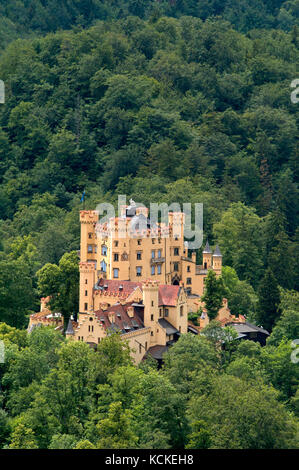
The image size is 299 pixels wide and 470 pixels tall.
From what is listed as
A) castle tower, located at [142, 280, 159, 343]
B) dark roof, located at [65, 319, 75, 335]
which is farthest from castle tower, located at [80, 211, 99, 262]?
dark roof, located at [65, 319, 75, 335]

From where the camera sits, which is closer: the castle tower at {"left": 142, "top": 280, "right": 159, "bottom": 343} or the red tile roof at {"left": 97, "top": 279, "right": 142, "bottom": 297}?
the castle tower at {"left": 142, "top": 280, "right": 159, "bottom": 343}

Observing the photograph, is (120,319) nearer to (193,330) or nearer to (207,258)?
(193,330)

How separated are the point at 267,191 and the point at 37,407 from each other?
7101cm

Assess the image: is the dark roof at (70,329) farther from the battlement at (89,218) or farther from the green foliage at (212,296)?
the battlement at (89,218)

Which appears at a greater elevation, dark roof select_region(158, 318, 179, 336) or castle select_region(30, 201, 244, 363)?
castle select_region(30, 201, 244, 363)

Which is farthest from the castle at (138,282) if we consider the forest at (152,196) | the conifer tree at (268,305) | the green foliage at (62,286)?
the conifer tree at (268,305)

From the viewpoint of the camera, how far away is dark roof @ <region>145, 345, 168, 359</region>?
4235 inches

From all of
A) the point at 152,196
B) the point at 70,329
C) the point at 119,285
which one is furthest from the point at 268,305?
the point at 152,196

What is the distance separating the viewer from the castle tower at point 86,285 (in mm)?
111250

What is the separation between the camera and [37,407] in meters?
97.0

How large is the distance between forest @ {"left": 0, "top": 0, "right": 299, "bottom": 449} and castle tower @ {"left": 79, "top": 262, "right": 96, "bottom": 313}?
109 inches

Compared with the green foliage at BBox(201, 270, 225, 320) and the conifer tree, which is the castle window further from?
the conifer tree

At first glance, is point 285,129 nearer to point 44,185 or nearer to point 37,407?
point 44,185

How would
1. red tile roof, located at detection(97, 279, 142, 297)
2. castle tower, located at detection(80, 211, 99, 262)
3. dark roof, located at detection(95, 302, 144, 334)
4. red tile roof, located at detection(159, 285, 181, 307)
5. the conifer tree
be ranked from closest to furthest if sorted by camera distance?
1. dark roof, located at detection(95, 302, 144, 334)
2. red tile roof, located at detection(159, 285, 181, 307)
3. red tile roof, located at detection(97, 279, 142, 297)
4. castle tower, located at detection(80, 211, 99, 262)
5. the conifer tree
